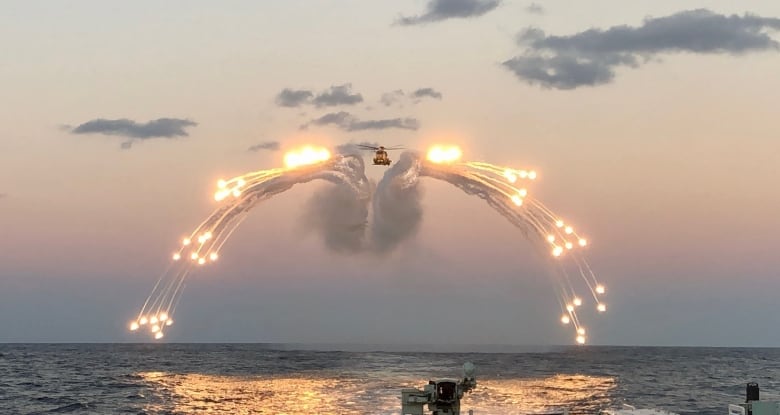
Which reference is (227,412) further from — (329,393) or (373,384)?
(373,384)

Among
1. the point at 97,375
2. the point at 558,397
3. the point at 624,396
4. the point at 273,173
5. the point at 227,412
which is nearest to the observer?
the point at 273,173

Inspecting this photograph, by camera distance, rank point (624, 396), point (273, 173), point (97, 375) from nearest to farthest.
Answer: point (273, 173) < point (624, 396) < point (97, 375)

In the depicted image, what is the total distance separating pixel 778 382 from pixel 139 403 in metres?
106

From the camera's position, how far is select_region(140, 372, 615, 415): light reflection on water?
79.8m

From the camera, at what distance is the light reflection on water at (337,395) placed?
262 ft

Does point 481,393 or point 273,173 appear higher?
point 273,173

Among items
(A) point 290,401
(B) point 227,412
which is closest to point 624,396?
(A) point 290,401

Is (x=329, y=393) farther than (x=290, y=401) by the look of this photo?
Yes

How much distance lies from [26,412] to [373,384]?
44169 millimetres

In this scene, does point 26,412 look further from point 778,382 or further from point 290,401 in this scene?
point 778,382

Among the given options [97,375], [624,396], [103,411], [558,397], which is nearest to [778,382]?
[624,396]

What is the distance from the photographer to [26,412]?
276 feet

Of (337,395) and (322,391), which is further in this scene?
(322,391)

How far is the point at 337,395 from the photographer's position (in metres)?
92.8
